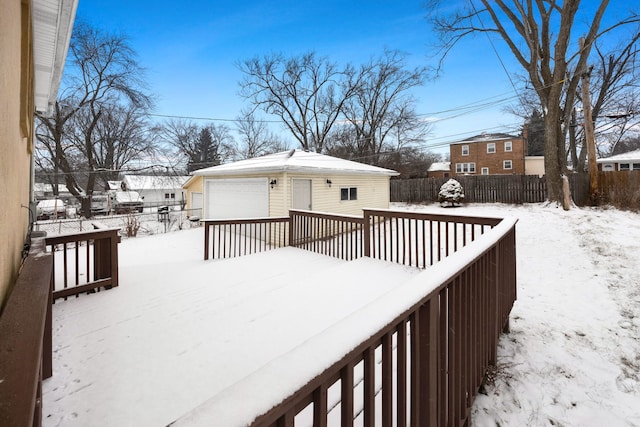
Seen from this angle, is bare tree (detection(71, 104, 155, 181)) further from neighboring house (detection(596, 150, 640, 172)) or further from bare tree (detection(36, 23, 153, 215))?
neighboring house (detection(596, 150, 640, 172))

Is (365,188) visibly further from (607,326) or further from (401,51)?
(401,51)

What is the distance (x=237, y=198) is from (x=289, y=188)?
10.3ft

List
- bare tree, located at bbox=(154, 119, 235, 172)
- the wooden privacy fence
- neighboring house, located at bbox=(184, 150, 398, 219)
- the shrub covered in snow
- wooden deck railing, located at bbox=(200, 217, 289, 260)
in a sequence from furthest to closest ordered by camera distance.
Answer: bare tree, located at bbox=(154, 119, 235, 172) < the shrub covered in snow < the wooden privacy fence < neighboring house, located at bbox=(184, 150, 398, 219) < wooden deck railing, located at bbox=(200, 217, 289, 260)

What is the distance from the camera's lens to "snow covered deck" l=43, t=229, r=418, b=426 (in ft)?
7.05

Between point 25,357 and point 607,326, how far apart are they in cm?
514

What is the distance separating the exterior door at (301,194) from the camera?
9.81m

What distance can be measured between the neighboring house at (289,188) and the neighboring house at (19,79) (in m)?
5.86

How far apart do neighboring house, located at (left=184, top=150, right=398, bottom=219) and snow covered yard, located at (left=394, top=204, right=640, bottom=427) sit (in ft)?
20.6

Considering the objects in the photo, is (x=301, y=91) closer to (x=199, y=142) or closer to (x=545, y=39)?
(x=199, y=142)

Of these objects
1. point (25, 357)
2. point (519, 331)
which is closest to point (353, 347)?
point (25, 357)

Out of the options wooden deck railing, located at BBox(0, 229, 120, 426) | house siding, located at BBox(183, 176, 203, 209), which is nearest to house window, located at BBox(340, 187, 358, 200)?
house siding, located at BBox(183, 176, 203, 209)

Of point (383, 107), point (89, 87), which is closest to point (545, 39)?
point (383, 107)

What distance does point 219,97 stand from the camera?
2689cm

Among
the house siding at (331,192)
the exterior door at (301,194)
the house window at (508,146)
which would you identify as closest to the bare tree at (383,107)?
the house window at (508,146)
